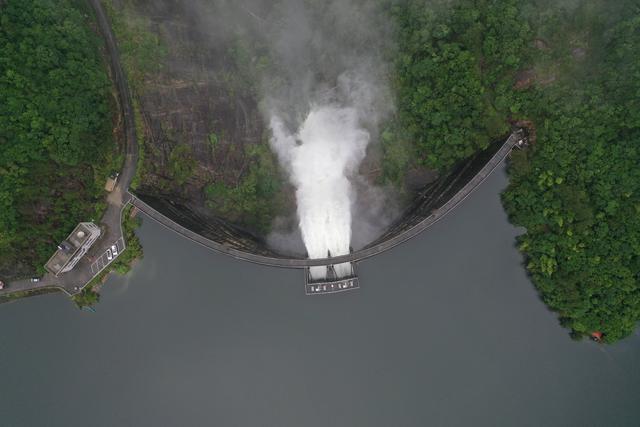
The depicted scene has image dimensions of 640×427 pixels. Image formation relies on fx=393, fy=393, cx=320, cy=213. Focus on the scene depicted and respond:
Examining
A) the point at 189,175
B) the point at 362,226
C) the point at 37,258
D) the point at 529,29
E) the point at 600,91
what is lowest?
Answer: the point at 37,258

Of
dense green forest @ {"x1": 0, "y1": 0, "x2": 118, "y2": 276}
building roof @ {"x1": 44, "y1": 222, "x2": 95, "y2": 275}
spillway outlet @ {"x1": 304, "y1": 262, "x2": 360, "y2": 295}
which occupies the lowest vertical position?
spillway outlet @ {"x1": 304, "y1": 262, "x2": 360, "y2": 295}

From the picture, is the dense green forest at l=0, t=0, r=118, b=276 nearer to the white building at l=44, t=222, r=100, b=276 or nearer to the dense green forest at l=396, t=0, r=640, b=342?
the white building at l=44, t=222, r=100, b=276

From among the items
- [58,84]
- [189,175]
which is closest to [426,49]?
[189,175]

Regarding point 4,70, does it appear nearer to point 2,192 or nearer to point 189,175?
point 2,192

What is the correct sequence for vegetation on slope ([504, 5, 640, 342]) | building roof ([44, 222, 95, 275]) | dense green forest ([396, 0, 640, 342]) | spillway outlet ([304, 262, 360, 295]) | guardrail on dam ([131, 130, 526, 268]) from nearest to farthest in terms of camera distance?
1. vegetation on slope ([504, 5, 640, 342])
2. dense green forest ([396, 0, 640, 342])
3. guardrail on dam ([131, 130, 526, 268])
4. spillway outlet ([304, 262, 360, 295])
5. building roof ([44, 222, 95, 275])

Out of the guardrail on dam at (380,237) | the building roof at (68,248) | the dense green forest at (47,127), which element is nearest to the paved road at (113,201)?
the dense green forest at (47,127)

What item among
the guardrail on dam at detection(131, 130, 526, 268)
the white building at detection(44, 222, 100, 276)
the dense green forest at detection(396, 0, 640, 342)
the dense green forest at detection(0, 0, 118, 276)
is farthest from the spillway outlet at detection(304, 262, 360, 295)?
the dense green forest at detection(0, 0, 118, 276)

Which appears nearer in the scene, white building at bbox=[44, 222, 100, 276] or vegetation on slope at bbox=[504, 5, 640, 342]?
vegetation on slope at bbox=[504, 5, 640, 342]
